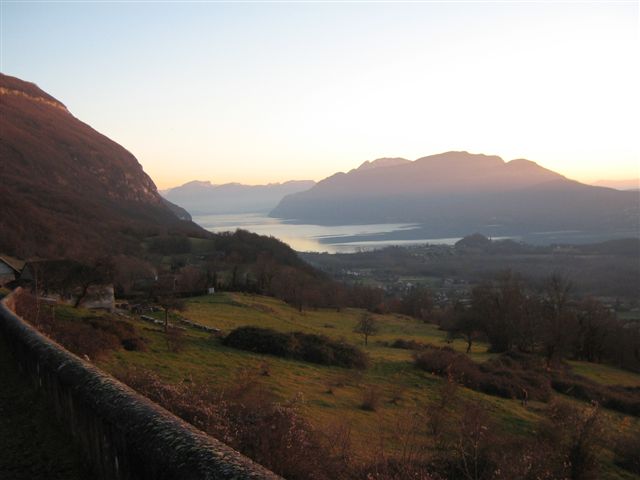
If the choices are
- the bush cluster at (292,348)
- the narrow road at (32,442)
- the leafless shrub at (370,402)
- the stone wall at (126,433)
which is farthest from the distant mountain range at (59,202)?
the stone wall at (126,433)

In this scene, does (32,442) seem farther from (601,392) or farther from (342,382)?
(601,392)

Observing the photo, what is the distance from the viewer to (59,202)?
130750 millimetres

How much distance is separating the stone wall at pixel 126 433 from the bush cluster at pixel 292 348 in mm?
26935

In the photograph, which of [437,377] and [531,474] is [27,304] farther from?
[437,377]

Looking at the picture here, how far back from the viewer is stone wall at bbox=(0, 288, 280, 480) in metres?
4.01

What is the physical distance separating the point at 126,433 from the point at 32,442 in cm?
290

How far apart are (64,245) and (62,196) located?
48.1 metres

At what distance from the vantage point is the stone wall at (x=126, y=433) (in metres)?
4.01

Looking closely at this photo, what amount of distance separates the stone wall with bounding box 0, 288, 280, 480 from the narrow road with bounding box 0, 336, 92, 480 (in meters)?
0.20

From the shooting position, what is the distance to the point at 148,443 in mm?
4535

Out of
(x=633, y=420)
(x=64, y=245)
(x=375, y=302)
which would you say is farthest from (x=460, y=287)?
(x=633, y=420)

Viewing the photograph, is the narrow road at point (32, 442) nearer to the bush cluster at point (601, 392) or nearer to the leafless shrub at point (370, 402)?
the leafless shrub at point (370, 402)

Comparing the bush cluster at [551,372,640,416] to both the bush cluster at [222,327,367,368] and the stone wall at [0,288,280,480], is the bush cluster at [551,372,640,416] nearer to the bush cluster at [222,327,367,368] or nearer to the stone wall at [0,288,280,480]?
the bush cluster at [222,327,367,368]

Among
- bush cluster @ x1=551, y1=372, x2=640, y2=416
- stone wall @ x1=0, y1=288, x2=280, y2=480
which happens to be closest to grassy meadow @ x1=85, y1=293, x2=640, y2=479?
bush cluster @ x1=551, y1=372, x2=640, y2=416
